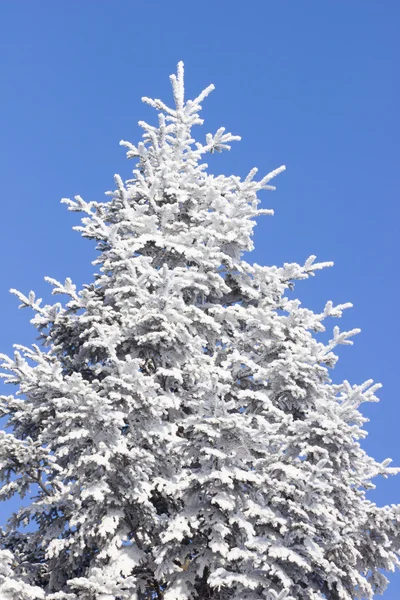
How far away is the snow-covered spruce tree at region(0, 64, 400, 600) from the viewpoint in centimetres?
1200

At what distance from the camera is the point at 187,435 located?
15.1 metres

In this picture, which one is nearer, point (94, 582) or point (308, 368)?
point (94, 582)

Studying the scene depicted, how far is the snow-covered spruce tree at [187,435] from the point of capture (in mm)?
12000

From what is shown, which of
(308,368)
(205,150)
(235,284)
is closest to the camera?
(308,368)

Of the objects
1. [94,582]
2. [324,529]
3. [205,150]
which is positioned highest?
[205,150]

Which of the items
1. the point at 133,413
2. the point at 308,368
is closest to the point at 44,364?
the point at 133,413

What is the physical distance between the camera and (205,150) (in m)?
18.4

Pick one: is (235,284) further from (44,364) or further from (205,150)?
(44,364)

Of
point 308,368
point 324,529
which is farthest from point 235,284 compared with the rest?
point 324,529

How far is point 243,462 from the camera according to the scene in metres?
12.4

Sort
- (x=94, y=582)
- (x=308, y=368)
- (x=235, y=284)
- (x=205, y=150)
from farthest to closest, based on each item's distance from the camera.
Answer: (x=205, y=150)
(x=235, y=284)
(x=308, y=368)
(x=94, y=582)

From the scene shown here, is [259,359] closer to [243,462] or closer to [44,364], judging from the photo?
[243,462]

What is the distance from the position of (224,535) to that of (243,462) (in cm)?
120

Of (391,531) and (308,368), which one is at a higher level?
(308,368)
